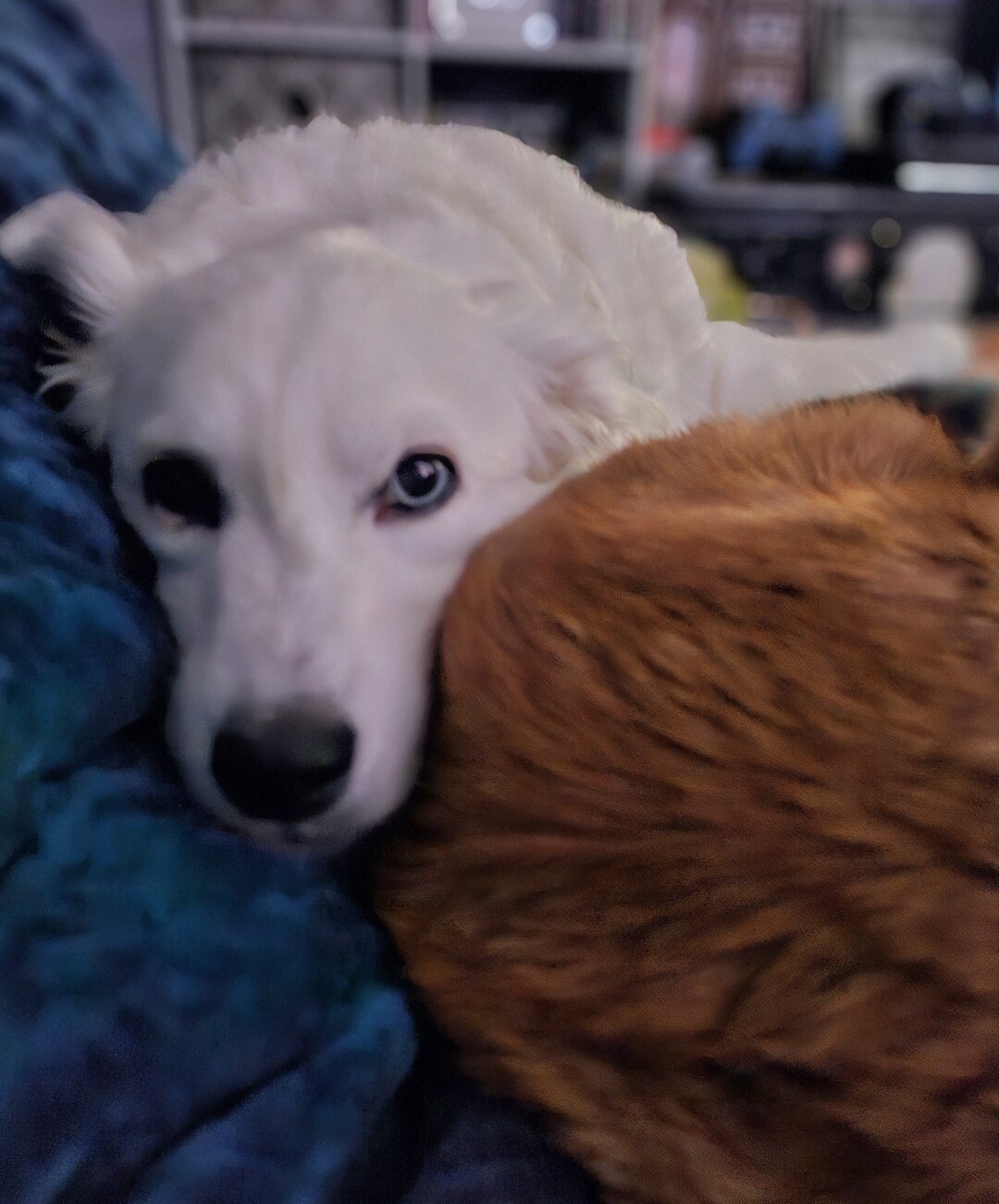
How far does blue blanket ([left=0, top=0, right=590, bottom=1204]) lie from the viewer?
1.24 ft

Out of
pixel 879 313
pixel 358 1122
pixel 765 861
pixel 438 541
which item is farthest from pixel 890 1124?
pixel 879 313

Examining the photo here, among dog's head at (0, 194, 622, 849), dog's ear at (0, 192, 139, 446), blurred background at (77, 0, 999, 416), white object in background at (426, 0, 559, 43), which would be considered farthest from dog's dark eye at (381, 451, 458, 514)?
white object in background at (426, 0, 559, 43)

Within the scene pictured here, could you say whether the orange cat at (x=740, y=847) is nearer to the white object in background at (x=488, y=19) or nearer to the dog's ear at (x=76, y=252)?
the dog's ear at (x=76, y=252)

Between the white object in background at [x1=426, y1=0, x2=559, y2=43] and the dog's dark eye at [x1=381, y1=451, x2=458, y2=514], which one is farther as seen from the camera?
the white object in background at [x1=426, y1=0, x2=559, y2=43]

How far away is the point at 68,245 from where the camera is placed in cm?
79

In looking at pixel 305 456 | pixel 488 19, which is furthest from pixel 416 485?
pixel 488 19

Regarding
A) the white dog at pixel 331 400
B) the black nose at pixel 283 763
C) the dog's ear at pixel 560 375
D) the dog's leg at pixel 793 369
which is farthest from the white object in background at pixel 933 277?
the black nose at pixel 283 763

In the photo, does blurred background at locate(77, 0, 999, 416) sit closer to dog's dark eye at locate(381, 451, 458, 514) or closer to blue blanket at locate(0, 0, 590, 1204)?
dog's dark eye at locate(381, 451, 458, 514)

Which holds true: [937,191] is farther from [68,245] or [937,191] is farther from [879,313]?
[68,245]

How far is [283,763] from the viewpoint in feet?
1.83

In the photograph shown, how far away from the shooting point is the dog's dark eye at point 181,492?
2.40ft

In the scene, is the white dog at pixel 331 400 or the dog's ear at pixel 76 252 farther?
the dog's ear at pixel 76 252

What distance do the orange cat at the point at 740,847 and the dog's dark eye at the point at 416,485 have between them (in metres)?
0.24

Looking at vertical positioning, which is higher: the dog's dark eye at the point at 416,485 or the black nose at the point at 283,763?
the dog's dark eye at the point at 416,485
